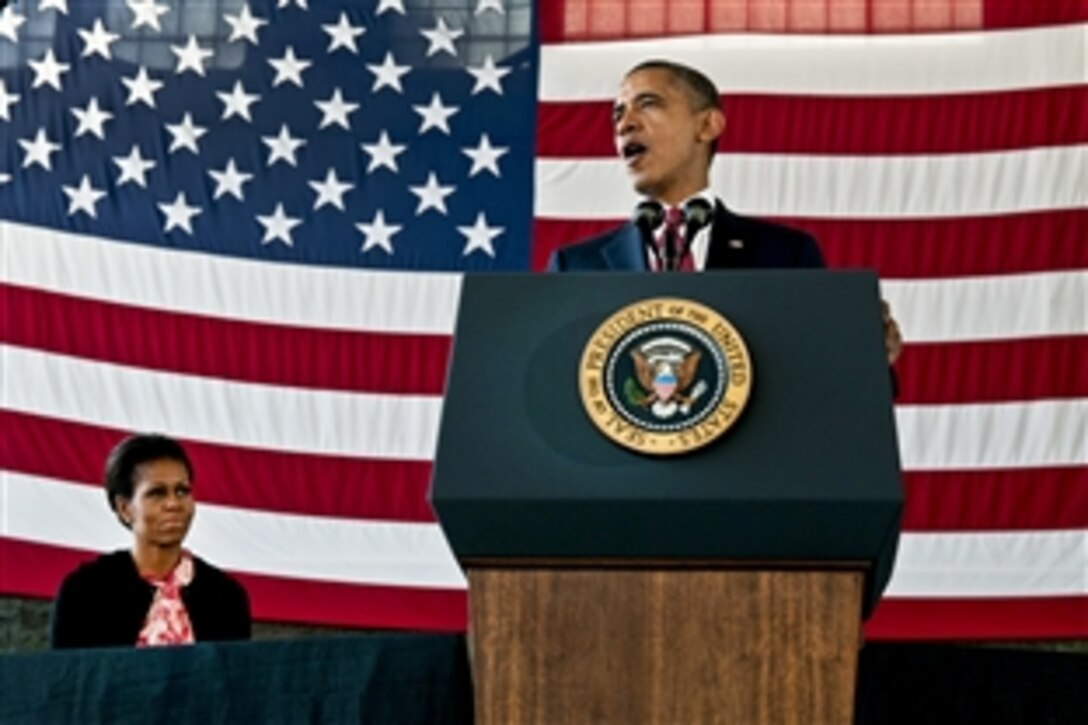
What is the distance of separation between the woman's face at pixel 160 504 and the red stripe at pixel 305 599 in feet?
4.98

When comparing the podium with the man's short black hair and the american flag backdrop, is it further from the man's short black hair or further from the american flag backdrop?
the american flag backdrop

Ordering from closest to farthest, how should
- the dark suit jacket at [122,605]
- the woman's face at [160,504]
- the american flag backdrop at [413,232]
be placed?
the dark suit jacket at [122,605] < the woman's face at [160,504] < the american flag backdrop at [413,232]

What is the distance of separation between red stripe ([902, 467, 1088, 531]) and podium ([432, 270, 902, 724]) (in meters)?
3.45

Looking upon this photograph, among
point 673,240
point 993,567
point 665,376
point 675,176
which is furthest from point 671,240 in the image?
point 993,567

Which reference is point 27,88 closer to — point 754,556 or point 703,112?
point 703,112

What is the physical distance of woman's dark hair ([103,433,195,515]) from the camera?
3.78 meters

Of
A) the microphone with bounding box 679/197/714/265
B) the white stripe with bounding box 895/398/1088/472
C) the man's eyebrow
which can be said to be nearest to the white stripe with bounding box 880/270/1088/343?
the white stripe with bounding box 895/398/1088/472

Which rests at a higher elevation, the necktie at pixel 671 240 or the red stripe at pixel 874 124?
the red stripe at pixel 874 124

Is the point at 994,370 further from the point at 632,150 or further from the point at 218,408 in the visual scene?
the point at 632,150

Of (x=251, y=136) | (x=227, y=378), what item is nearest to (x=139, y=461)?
(x=227, y=378)

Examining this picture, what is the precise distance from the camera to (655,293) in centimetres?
179

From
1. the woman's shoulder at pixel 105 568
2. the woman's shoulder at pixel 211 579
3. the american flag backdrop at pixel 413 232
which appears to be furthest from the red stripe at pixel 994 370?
the woman's shoulder at pixel 105 568

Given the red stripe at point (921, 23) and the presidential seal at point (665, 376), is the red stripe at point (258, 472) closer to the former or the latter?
the red stripe at point (921, 23)

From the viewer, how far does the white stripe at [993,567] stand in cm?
507
